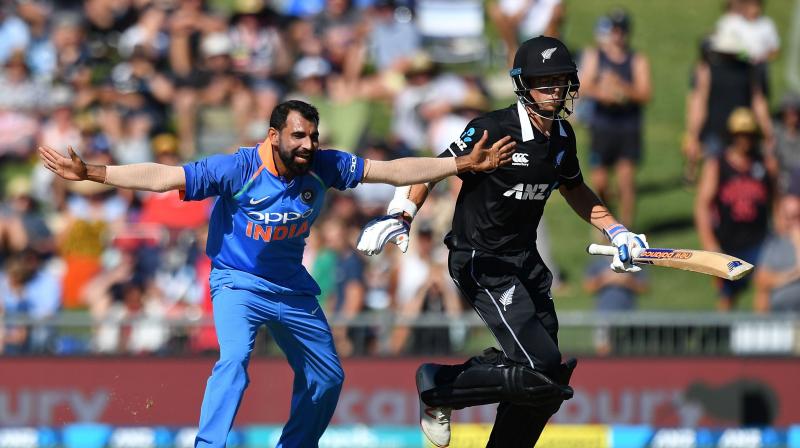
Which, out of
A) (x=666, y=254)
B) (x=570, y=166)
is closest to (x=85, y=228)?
(x=570, y=166)

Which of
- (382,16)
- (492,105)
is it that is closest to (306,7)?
(382,16)

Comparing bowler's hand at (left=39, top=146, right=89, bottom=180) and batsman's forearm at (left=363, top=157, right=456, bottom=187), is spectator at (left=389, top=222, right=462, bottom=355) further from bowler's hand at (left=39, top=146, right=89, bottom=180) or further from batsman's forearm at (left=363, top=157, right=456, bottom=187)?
bowler's hand at (left=39, top=146, right=89, bottom=180)

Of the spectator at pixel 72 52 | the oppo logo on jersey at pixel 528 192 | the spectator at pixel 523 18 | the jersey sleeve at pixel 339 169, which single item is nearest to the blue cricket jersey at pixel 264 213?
the jersey sleeve at pixel 339 169

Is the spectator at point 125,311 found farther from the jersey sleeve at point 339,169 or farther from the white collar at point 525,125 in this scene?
the white collar at point 525,125

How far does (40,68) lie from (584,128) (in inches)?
266

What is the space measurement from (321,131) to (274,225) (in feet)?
25.1

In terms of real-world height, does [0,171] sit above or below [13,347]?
above

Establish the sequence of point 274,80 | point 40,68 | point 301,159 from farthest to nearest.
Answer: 1. point 40,68
2. point 274,80
3. point 301,159

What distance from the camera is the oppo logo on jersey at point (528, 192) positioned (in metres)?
8.38

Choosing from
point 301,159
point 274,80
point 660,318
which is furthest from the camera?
point 274,80

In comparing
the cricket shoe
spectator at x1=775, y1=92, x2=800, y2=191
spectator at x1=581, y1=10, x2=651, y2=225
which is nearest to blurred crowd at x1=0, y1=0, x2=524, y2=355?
spectator at x1=581, y1=10, x2=651, y2=225

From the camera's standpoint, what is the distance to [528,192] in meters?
8.41

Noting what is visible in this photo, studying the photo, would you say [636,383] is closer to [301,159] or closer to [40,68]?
[301,159]

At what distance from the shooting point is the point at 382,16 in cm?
1712
